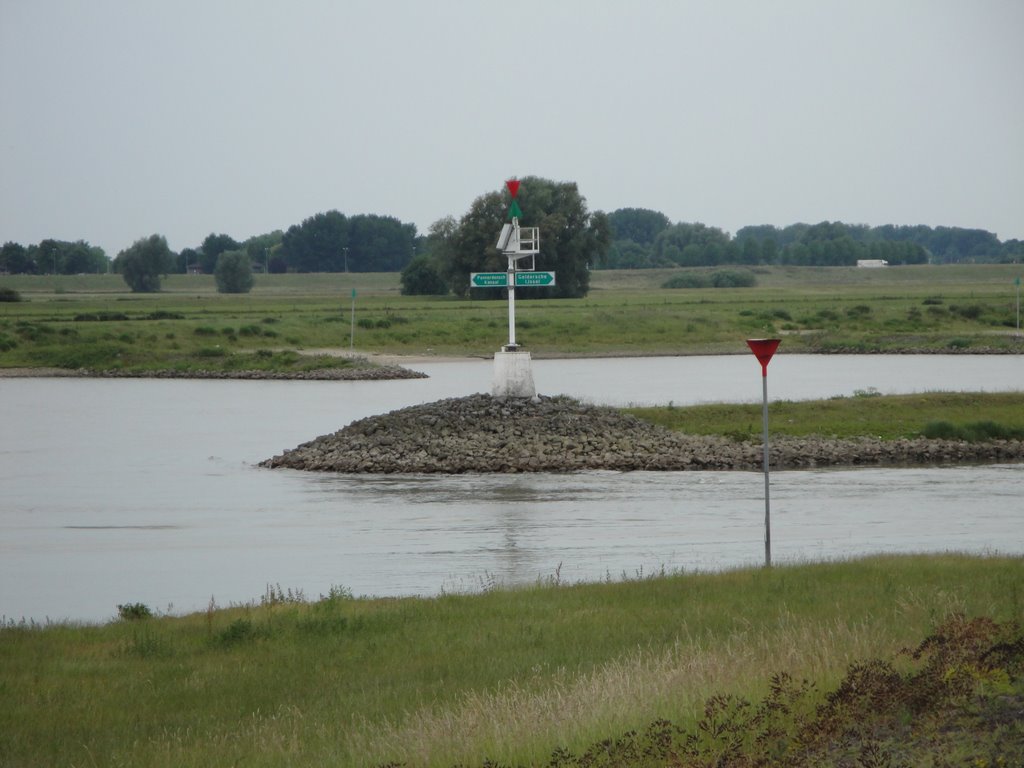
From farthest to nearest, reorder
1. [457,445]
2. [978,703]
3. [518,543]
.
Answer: [457,445], [518,543], [978,703]

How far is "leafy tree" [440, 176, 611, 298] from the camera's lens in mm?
114000

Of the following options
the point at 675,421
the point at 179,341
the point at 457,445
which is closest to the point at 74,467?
the point at 457,445

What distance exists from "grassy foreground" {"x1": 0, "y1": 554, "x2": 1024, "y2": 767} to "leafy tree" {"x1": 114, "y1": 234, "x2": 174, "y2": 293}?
163 m

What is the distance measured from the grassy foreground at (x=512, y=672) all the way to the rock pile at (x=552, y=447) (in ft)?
56.1

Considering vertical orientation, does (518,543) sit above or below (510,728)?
below

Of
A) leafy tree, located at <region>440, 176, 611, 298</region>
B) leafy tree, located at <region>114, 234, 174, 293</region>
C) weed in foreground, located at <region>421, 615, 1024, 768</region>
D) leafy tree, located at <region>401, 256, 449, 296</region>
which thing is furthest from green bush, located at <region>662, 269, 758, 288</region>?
weed in foreground, located at <region>421, 615, 1024, 768</region>

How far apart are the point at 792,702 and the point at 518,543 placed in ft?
45.0

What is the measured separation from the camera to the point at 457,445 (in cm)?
3453

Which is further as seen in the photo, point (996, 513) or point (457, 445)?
point (457, 445)

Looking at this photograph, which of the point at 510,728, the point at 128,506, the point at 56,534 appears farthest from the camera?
the point at 128,506

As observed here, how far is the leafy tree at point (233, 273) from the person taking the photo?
165 metres

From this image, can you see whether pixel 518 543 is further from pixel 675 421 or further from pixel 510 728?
pixel 675 421

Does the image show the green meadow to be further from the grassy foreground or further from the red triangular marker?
the red triangular marker

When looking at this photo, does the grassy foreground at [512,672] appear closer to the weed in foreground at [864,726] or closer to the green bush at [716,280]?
the weed in foreground at [864,726]
